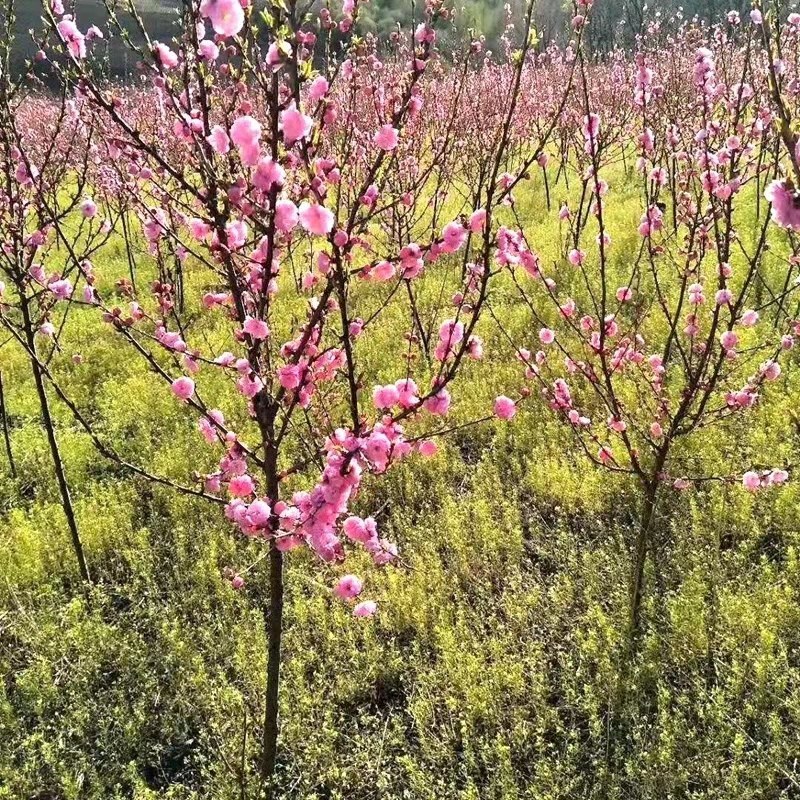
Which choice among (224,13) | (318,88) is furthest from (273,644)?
(224,13)

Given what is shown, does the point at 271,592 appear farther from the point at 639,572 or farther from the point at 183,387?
the point at 639,572

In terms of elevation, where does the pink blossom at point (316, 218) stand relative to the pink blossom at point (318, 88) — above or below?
below

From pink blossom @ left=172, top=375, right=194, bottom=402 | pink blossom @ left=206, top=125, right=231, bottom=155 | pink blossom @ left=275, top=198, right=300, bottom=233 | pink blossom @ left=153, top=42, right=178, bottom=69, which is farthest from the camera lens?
pink blossom @ left=172, top=375, right=194, bottom=402

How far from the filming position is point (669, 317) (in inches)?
112

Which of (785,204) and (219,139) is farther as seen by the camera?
(219,139)

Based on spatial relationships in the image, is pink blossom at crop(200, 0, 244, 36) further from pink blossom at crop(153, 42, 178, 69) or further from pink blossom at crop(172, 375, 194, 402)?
pink blossom at crop(172, 375, 194, 402)

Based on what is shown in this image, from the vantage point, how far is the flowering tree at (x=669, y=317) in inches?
120

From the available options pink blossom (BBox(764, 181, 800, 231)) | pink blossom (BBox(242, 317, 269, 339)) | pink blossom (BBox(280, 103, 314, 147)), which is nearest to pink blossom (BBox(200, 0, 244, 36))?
pink blossom (BBox(280, 103, 314, 147))

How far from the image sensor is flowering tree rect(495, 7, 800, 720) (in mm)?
3041

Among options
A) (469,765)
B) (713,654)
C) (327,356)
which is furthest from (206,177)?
(713,654)

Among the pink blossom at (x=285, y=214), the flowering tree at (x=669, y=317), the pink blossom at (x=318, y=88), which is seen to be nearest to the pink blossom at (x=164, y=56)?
the pink blossom at (x=318, y=88)

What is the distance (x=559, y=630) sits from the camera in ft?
11.3

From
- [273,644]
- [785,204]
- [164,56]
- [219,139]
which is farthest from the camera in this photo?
[273,644]

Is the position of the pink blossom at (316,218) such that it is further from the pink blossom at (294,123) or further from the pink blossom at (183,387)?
the pink blossom at (183,387)
